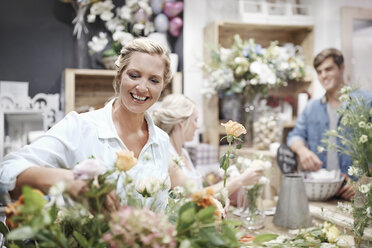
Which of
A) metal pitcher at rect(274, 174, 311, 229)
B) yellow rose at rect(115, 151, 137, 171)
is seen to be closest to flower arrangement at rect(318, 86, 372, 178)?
metal pitcher at rect(274, 174, 311, 229)

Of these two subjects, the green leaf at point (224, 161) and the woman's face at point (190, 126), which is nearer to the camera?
the green leaf at point (224, 161)

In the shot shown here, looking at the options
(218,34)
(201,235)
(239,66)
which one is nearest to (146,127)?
(201,235)

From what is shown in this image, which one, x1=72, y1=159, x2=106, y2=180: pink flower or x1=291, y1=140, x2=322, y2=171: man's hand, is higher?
x1=72, y1=159, x2=106, y2=180: pink flower

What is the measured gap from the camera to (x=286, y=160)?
2.32m

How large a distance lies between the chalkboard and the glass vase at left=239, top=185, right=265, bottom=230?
24.8 inches

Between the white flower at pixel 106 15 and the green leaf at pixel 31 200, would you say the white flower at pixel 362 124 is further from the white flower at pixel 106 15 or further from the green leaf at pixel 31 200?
the white flower at pixel 106 15

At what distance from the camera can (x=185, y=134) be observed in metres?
2.15

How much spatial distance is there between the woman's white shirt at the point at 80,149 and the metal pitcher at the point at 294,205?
1.96 feet

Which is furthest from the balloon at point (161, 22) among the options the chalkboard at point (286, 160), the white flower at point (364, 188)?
the white flower at point (364, 188)

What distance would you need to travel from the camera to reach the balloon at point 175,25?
118 inches

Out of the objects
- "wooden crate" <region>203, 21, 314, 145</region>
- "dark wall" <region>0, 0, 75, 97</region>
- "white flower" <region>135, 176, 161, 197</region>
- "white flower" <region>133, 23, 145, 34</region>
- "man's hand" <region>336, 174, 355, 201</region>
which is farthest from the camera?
"wooden crate" <region>203, 21, 314, 145</region>

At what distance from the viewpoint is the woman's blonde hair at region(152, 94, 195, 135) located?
209 centimetres

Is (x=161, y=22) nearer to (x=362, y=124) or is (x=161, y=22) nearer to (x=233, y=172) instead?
(x=233, y=172)

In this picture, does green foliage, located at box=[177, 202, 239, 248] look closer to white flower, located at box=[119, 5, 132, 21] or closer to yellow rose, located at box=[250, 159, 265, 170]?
yellow rose, located at box=[250, 159, 265, 170]
